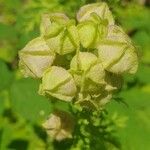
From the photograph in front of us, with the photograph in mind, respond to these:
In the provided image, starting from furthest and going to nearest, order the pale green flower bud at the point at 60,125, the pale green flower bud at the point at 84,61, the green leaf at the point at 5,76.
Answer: the green leaf at the point at 5,76 < the pale green flower bud at the point at 60,125 < the pale green flower bud at the point at 84,61

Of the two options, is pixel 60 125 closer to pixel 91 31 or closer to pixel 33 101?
pixel 33 101

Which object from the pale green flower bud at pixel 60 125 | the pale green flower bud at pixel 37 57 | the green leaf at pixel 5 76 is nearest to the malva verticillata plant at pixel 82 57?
the pale green flower bud at pixel 37 57

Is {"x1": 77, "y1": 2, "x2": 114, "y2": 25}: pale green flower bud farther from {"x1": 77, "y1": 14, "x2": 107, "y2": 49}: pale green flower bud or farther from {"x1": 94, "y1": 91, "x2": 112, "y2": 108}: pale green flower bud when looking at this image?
{"x1": 94, "y1": 91, "x2": 112, "y2": 108}: pale green flower bud

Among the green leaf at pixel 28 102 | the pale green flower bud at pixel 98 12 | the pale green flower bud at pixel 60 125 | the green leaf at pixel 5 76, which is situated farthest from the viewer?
the green leaf at pixel 5 76

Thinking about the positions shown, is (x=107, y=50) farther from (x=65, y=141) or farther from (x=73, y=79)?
(x=65, y=141)

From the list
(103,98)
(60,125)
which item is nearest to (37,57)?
(103,98)

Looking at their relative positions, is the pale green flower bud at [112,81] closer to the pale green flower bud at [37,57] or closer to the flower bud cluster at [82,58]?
the flower bud cluster at [82,58]

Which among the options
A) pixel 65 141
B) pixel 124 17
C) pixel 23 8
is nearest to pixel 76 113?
pixel 65 141
